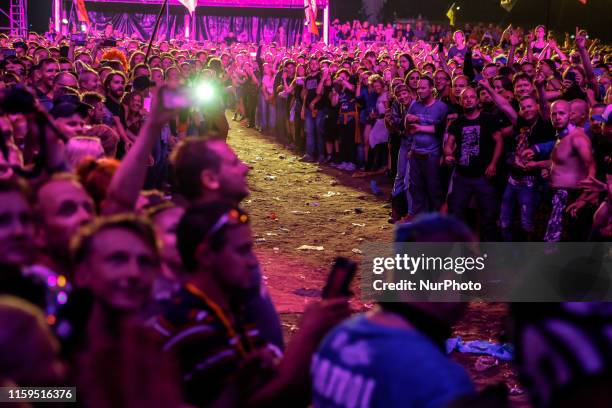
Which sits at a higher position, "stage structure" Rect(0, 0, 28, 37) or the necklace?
"stage structure" Rect(0, 0, 28, 37)

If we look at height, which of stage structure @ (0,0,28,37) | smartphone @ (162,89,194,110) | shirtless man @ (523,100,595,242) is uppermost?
stage structure @ (0,0,28,37)

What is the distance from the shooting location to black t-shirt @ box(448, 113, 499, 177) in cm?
834

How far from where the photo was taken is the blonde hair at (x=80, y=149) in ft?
16.0

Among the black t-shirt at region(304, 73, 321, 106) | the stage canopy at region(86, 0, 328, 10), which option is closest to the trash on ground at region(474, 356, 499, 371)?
the black t-shirt at region(304, 73, 321, 106)

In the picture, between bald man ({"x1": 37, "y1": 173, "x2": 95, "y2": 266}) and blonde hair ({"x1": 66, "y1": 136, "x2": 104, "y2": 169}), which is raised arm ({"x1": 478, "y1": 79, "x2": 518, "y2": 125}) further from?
bald man ({"x1": 37, "y1": 173, "x2": 95, "y2": 266})

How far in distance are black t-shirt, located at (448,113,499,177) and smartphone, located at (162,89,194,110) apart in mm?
5569

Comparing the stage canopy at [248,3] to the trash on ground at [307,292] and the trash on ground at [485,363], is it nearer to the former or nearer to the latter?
the trash on ground at [307,292]

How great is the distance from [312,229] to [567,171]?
4083 mm

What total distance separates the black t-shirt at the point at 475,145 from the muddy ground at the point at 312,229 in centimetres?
166

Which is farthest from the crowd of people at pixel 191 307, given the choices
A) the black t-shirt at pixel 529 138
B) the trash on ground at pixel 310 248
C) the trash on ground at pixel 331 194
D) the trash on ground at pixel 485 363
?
the trash on ground at pixel 331 194

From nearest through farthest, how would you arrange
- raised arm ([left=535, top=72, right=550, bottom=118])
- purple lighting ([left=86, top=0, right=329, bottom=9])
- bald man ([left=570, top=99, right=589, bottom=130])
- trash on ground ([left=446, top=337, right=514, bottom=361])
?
trash on ground ([left=446, top=337, right=514, bottom=361]) < bald man ([left=570, top=99, right=589, bottom=130]) < raised arm ([left=535, top=72, right=550, bottom=118]) < purple lighting ([left=86, top=0, right=329, bottom=9])

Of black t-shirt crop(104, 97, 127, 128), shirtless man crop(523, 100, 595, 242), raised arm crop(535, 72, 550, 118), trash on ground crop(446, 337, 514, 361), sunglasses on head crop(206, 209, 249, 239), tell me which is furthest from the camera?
black t-shirt crop(104, 97, 127, 128)

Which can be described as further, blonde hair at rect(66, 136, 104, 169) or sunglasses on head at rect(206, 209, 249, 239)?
blonde hair at rect(66, 136, 104, 169)

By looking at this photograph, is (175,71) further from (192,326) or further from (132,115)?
(192,326)
